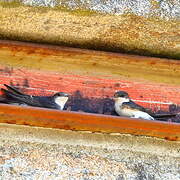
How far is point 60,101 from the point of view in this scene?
2631mm

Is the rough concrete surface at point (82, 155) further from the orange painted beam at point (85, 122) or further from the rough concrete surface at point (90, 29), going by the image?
the rough concrete surface at point (90, 29)

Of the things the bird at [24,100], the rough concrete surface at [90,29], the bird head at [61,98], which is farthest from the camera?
the bird head at [61,98]

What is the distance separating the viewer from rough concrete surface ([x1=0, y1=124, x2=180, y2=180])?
79.3 inches

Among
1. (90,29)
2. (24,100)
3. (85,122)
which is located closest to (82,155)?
(85,122)

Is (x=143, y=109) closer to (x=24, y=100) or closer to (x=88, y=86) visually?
(x=88, y=86)

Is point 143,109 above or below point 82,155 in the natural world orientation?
above

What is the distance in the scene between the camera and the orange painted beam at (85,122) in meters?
2.11

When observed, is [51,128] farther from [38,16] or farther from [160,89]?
[160,89]

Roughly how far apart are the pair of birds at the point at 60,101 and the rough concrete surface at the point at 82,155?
355 mm

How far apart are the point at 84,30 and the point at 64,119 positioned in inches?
21.3

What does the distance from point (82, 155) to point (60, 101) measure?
579mm

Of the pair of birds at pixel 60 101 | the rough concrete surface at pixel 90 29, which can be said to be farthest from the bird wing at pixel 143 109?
the rough concrete surface at pixel 90 29

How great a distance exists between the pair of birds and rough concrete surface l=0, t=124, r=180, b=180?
1.17ft

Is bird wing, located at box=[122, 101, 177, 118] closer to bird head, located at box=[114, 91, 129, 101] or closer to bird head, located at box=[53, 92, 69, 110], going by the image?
bird head, located at box=[114, 91, 129, 101]
